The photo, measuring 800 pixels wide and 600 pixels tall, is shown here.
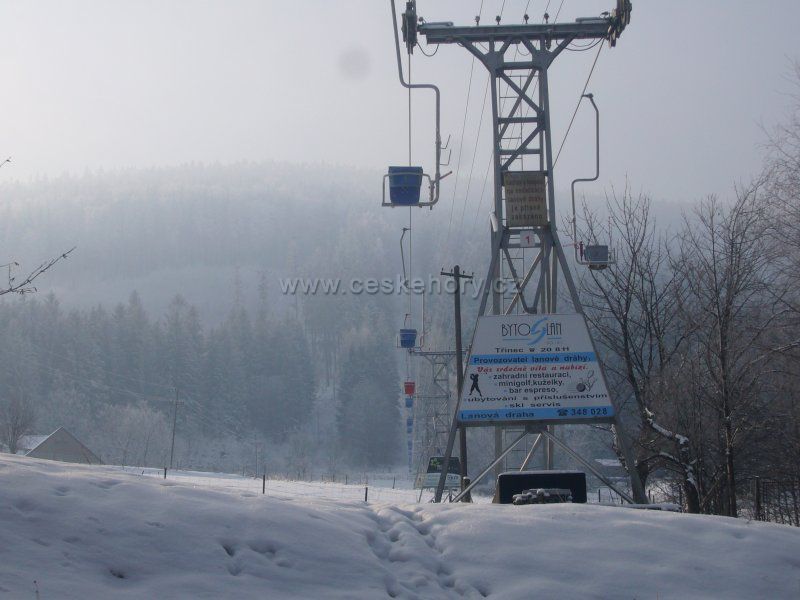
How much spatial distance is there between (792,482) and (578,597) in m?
13.2

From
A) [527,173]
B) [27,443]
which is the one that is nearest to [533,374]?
[527,173]

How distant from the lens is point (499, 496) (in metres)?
11.4

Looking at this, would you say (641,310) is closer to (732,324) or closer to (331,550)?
(732,324)

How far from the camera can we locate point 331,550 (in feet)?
24.1

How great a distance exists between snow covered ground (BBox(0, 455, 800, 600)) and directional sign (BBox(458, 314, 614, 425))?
17.5 ft

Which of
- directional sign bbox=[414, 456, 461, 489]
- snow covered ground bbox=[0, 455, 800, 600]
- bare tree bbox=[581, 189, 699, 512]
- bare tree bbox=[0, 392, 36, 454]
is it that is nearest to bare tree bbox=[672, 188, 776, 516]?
bare tree bbox=[581, 189, 699, 512]

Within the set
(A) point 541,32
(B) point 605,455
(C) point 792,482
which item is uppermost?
(A) point 541,32

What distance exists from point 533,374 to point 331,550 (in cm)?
741

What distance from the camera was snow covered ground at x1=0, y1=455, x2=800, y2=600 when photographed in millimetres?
6469

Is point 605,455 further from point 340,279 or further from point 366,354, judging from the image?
point 340,279

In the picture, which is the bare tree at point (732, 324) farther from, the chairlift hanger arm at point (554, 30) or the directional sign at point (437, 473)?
the directional sign at point (437, 473)

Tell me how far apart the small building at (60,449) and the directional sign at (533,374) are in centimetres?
3654

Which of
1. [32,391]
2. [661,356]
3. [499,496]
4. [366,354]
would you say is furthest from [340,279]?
[499,496]

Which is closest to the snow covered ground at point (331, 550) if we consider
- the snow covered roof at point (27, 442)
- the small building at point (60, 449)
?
the small building at point (60, 449)
